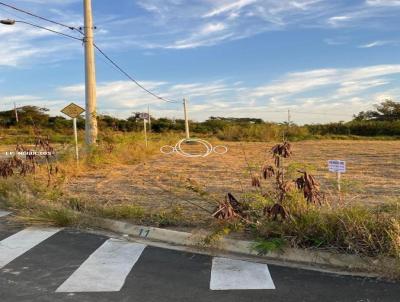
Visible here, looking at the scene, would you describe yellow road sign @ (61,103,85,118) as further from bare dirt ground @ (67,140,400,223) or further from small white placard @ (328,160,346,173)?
small white placard @ (328,160,346,173)

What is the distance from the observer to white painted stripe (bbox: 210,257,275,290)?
209 inches

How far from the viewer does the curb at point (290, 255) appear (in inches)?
225

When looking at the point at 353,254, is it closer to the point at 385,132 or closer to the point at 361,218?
the point at 361,218

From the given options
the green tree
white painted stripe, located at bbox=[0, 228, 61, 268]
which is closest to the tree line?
the green tree

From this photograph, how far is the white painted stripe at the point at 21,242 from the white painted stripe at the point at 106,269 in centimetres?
100

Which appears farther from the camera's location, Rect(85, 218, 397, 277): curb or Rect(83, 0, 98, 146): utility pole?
Rect(83, 0, 98, 146): utility pole

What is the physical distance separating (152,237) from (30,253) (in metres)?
1.66

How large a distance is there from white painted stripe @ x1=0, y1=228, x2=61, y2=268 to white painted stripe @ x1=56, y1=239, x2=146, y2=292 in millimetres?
1000

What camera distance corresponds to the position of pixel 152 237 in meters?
7.43

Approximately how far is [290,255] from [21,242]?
3740 millimetres

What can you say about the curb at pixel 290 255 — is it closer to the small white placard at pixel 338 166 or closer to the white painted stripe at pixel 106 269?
the white painted stripe at pixel 106 269

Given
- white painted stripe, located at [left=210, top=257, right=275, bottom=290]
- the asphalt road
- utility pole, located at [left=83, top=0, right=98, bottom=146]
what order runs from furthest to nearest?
utility pole, located at [left=83, top=0, right=98, bottom=146], white painted stripe, located at [left=210, top=257, right=275, bottom=290], the asphalt road

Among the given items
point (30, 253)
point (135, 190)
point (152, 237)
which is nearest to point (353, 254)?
point (152, 237)

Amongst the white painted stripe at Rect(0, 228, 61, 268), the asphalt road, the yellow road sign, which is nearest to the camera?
the asphalt road
